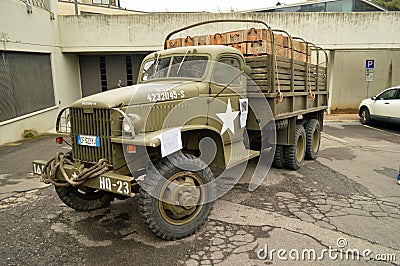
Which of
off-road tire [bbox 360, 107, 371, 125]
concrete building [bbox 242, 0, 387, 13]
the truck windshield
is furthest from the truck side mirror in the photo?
concrete building [bbox 242, 0, 387, 13]

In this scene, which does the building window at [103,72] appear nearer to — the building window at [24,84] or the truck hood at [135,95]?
the building window at [24,84]

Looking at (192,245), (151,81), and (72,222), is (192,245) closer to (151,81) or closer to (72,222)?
(72,222)

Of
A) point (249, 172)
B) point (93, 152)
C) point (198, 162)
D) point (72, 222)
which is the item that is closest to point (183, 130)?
point (198, 162)

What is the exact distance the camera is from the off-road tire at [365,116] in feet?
40.4

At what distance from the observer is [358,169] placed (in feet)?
20.8

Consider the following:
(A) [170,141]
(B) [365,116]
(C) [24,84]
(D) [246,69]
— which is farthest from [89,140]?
(B) [365,116]

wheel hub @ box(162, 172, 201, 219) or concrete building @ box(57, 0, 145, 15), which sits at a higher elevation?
concrete building @ box(57, 0, 145, 15)

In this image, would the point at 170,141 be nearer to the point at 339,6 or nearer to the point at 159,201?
the point at 159,201

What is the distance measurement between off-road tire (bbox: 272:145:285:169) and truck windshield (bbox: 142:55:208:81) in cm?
258

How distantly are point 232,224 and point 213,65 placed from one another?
2162mm

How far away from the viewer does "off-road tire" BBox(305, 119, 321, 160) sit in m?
6.89

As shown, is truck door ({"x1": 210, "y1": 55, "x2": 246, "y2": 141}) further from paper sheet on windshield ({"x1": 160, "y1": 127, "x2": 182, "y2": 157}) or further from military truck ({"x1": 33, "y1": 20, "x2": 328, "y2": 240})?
paper sheet on windshield ({"x1": 160, "y1": 127, "x2": 182, "y2": 157})

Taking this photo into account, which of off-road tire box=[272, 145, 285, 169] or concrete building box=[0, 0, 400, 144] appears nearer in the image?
off-road tire box=[272, 145, 285, 169]

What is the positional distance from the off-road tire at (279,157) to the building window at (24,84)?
7.36 meters
